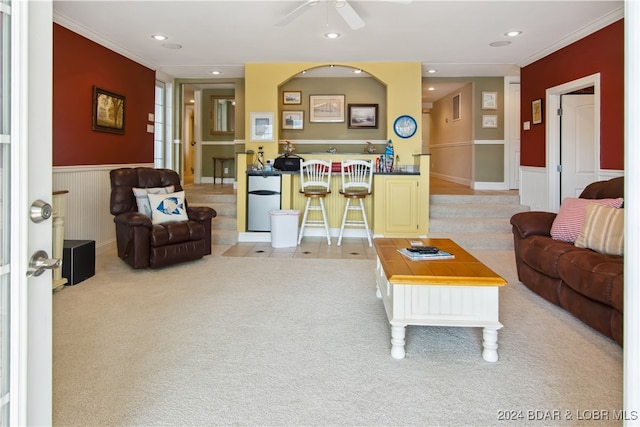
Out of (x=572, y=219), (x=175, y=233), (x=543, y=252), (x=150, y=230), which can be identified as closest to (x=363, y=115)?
(x=175, y=233)

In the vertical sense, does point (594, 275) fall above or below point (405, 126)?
below

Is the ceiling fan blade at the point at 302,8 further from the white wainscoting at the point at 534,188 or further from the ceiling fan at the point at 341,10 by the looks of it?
the white wainscoting at the point at 534,188

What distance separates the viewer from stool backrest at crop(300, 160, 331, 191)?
598 centimetres

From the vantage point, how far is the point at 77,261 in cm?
405

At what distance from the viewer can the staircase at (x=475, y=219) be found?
5852mm

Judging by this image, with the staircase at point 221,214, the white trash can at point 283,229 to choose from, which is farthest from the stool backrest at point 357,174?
the staircase at point 221,214

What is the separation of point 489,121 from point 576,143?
2.88 meters

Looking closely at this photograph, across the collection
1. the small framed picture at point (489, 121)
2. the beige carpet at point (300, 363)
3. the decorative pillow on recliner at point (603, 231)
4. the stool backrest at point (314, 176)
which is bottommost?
the beige carpet at point (300, 363)

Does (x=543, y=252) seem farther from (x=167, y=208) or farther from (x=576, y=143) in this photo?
(x=167, y=208)

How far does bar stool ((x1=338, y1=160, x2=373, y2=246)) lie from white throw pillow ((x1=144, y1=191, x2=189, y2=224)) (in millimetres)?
2005

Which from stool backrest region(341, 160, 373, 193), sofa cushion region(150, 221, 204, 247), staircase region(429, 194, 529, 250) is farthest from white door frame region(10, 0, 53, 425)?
staircase region(429, 194, 529, 250)

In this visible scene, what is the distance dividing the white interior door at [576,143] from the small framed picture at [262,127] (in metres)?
4.01

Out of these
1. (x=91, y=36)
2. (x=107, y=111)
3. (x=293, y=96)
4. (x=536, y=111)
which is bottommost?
(x=107, y=111)

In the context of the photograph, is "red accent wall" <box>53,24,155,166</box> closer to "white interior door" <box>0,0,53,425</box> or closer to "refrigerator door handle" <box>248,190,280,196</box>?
"refrigerator door handle" <box>248,190,280,196</box>
